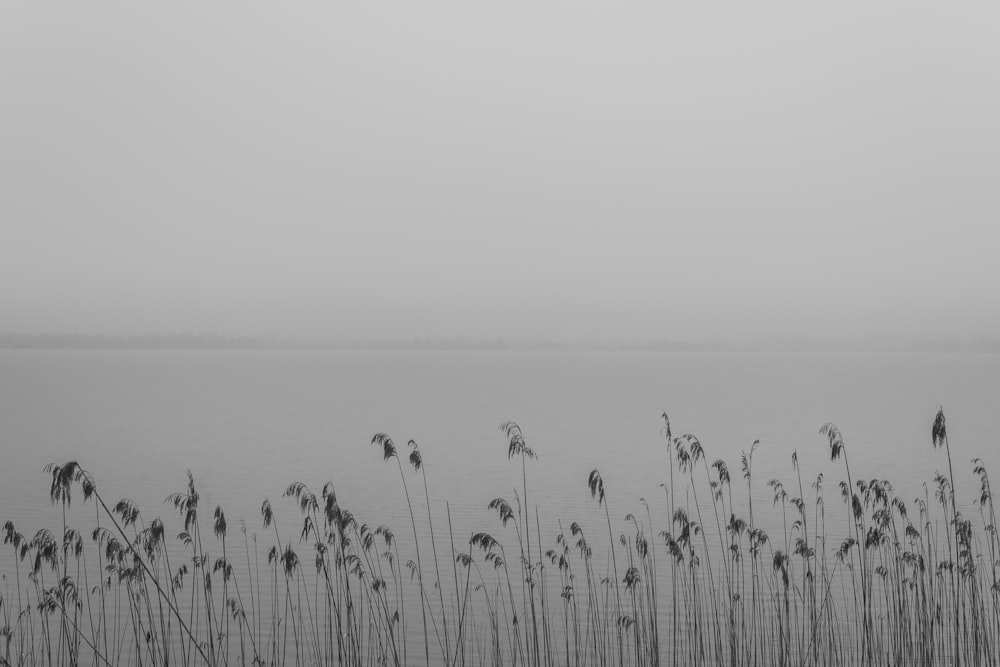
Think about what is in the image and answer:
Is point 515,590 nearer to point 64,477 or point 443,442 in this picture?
point 64,477

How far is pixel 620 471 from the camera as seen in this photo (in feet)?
98.4

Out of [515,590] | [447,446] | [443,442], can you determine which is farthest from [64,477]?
[443,442]

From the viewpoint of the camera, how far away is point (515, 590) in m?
13.3

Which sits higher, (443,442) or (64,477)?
(443,442)

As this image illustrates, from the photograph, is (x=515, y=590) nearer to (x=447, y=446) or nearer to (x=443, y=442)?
(x=447, y=446)

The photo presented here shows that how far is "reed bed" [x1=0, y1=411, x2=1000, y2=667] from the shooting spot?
688 centimetres

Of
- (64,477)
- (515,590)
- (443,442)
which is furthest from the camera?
(443,442)

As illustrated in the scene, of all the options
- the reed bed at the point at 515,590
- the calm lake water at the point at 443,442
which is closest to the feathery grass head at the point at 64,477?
the reed bed at the point at 515,590

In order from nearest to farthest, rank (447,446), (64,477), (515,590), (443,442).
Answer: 1. (64,477)
2. (515,590)
3. (447,446)
4. (443,442)

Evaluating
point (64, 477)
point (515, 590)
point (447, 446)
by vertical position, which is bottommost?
point (515, 590)

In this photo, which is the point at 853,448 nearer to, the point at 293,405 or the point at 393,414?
the point at 393,414

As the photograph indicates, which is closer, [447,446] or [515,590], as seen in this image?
[515,590]

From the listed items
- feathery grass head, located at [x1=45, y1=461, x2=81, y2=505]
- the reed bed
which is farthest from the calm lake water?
feathery grass head, located at [x1=45, y1=461, x2=81, y2=505]

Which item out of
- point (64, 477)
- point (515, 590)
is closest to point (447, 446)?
point (515, 590)
